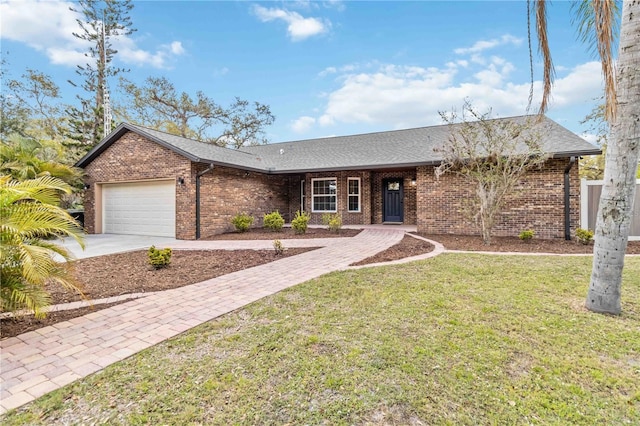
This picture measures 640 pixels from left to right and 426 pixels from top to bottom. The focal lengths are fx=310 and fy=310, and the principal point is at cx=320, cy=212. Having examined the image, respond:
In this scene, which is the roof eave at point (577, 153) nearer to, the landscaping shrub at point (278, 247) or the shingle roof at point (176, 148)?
the landscaping shrub at point (278, 247)

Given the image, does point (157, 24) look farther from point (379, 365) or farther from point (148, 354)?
point (379, 365)

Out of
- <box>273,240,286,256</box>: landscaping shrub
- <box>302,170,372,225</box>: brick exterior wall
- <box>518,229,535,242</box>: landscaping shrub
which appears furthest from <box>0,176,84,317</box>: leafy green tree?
<box>302,170,372,225</box>: brick exterior wall

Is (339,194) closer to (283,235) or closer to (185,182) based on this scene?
(283,235)

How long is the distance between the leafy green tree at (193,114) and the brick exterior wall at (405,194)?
566 inches

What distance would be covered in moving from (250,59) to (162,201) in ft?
23.5

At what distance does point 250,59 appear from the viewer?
13469mm

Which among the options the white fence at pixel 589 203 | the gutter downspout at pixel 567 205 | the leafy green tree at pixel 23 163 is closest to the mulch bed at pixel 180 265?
the gutter downspout at pixel 567 205

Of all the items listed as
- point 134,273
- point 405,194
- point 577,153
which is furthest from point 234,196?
point 577,153

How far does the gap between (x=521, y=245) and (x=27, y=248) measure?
978cm

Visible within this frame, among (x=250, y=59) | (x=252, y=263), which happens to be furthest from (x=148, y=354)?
(x=250, y=59)

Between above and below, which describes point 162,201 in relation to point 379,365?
above

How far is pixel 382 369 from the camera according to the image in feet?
8.13

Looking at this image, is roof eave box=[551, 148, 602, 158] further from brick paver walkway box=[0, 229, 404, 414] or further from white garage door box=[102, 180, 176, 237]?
white garage door box=[102, 180, 176, 237]

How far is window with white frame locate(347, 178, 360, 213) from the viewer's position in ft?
46.0
